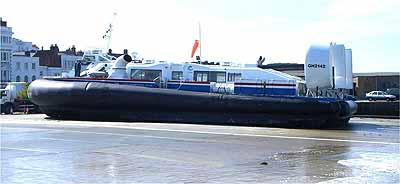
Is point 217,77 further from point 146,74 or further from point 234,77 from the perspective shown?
point 146,74

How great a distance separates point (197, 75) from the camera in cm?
2192

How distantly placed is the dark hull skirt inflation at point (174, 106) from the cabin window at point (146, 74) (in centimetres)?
108

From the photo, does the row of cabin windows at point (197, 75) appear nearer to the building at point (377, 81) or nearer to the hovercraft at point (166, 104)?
the hovercraft at point (166, 104)

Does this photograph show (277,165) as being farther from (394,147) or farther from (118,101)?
(118,101)

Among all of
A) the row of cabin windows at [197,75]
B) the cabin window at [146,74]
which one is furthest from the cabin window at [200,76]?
the cabin window at [146,74]

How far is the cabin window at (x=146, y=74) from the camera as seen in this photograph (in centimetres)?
2220

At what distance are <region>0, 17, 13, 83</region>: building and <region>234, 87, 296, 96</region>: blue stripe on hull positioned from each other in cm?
6035

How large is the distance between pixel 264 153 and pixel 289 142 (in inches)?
93.8

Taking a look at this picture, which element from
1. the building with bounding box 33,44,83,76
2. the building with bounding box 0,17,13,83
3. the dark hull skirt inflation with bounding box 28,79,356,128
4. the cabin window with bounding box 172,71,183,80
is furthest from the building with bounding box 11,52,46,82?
the cabin window with bounding box 172,71,183,80

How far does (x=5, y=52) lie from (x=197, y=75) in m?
62.1

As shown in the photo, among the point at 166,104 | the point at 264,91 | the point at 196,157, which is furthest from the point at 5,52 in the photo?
the point at 196,157

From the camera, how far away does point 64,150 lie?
11.2 meters

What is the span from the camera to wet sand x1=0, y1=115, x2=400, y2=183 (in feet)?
26.0

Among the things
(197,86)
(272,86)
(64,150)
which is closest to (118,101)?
(197,86)
